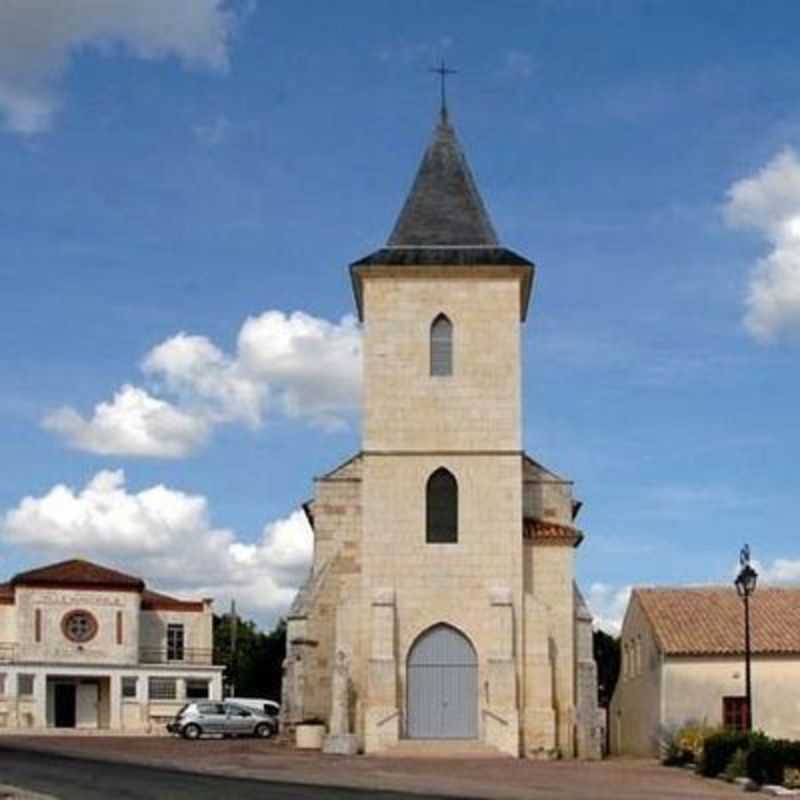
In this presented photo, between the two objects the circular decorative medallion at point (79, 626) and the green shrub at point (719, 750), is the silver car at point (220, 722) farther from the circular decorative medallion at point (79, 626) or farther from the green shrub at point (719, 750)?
the green shrub at point (719, 750)

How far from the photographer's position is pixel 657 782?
30.9 m

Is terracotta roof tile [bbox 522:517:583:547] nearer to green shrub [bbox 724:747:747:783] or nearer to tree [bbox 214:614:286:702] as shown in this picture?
green shrub [bbox 724:747:747:783]

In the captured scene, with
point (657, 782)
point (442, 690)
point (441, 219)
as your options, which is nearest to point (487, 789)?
point (657, 782)

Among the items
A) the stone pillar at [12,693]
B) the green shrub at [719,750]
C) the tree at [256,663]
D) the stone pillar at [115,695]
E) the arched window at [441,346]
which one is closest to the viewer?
the green shrub at [719,750]

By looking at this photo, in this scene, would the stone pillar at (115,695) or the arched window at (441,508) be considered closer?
the arched window at (441,508)

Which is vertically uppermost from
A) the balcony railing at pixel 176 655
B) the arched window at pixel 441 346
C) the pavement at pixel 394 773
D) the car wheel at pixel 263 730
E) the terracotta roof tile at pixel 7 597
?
the arched window at pixel 441 346

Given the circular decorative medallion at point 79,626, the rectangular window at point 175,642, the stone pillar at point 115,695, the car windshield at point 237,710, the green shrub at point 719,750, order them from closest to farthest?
1. the green shrub at point 719,750
2. the car windshield at point 237,710
3. the circular decorative medallion at point 79,626
4. the stone pillar at point 115,695
5. the rectangular window at point 175,642

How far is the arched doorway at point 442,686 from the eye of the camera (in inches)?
1620

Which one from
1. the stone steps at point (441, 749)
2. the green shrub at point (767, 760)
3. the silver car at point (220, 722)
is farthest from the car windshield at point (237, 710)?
the green shrub at point (767, 760)

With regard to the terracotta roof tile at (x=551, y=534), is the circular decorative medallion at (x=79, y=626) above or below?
below

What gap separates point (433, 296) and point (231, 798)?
878 inches

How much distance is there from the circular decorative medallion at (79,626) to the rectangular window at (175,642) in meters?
4.28

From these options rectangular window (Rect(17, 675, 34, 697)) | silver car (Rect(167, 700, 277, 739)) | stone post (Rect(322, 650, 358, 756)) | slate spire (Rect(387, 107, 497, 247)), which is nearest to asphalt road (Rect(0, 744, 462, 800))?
stone post (Rect(322, 650, 358, 756))

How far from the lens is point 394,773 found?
1249 inches
